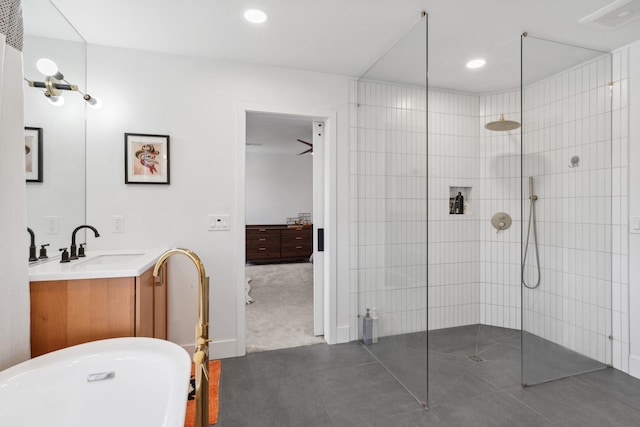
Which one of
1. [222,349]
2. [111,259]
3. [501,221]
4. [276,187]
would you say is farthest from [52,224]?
[276,187]

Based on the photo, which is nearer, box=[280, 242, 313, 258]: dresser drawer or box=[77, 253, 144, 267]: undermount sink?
box=[77, 253, 144, 267]: undermount sink

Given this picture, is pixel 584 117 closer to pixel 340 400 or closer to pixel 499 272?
pixel 499 272

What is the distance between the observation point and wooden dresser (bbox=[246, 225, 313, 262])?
6465 millimetres

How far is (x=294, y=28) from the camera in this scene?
6.70ft

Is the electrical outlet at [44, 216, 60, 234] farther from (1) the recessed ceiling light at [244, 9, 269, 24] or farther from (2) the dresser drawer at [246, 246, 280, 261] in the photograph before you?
(2) the dresser drawer at [246, 246, 280, 261]

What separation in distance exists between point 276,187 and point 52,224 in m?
5.37

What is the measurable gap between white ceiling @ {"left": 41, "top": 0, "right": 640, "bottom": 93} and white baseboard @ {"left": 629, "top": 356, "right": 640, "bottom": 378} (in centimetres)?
232

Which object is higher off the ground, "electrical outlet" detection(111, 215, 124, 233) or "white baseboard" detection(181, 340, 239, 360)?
"electrical outlet" detection(111, 215, 124, 233)

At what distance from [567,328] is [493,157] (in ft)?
5.72

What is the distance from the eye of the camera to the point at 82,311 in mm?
1478

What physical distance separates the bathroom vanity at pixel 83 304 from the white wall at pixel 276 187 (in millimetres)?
5411

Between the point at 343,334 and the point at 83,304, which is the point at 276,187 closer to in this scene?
the point at 343,334

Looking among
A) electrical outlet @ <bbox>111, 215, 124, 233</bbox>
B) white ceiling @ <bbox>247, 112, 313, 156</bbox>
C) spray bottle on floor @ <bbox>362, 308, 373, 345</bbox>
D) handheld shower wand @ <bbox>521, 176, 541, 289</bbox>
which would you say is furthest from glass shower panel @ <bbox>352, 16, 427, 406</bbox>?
electrical outlet @ <bbox>111, 215, 124, 233</bbox>

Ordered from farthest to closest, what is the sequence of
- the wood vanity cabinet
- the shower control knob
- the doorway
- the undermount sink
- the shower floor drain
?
the shower control knob
the doorway
the shower floor drain
the undermount sink
the wood vanity cabinet
